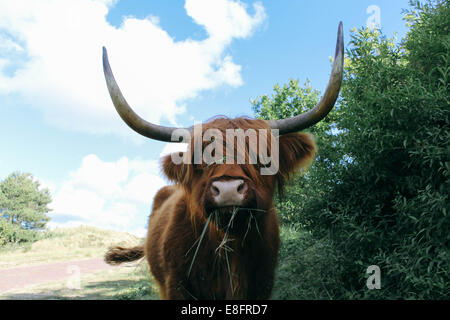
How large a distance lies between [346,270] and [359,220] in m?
0.61

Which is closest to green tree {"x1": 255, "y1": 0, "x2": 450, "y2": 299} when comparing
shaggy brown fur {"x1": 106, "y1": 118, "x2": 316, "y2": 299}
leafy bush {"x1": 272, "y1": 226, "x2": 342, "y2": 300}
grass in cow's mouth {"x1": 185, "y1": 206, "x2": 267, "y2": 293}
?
leafy bush {"x1": 272, "y1": 226, "x2": 342, "y2": 300}

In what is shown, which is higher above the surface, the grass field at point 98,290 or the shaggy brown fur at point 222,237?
the shaggy brown fur at point 222,237

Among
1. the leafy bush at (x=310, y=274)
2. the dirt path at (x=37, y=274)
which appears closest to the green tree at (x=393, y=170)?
the leafy bush at (x=310, y=274)

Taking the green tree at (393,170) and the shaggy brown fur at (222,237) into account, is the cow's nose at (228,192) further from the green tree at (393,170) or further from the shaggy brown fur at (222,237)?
the green tree at (393,170)

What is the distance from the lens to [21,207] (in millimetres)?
15305

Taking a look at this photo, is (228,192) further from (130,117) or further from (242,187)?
(130,117)

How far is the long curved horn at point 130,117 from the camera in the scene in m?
2.99

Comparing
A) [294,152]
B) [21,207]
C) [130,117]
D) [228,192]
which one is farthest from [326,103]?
[21,207]

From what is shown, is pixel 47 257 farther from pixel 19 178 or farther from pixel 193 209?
pixel 193 209

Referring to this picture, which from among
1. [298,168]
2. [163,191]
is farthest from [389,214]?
[163,191]

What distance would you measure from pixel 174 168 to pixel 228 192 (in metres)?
1.11

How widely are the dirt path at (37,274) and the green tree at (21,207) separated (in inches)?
180

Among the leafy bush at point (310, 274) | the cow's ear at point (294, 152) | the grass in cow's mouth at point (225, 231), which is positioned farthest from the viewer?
the leafy bush at point (310, 274)

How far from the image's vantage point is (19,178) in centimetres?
1648
